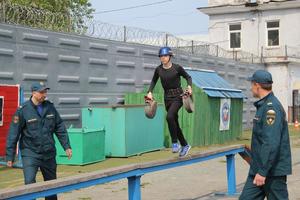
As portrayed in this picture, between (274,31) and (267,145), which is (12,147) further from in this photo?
(274,31)

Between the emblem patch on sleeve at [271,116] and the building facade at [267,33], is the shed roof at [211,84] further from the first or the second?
the emblem patch on sleeve at [271,116]

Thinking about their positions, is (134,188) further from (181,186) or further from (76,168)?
(76,168)

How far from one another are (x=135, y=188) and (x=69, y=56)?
9.55 meters

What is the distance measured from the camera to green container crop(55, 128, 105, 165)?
14680 mm

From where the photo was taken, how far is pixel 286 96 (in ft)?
104

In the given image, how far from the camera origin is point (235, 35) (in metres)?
36.5

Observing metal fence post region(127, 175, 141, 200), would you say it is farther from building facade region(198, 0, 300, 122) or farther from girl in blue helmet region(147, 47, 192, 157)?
building facade region(198, 0, 300, 122)

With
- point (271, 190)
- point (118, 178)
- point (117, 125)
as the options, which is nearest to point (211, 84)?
point (117, 125)

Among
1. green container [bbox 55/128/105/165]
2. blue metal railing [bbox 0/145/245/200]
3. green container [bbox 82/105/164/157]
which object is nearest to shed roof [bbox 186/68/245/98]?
green container [bbox 82/105/164/157]

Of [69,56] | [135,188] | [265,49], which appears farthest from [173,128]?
[265,49]

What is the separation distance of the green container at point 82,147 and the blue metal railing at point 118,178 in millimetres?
5257

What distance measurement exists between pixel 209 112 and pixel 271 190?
47.1 feet

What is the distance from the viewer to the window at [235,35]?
36203 mm

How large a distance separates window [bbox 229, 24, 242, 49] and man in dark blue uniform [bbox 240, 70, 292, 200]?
3052 cm
